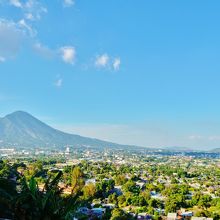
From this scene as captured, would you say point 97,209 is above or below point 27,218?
below

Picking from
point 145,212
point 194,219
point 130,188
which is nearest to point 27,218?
point 194,219

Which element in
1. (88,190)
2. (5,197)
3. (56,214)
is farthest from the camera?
Result: (88,190)

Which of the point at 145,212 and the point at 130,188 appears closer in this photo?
the point at 145,212

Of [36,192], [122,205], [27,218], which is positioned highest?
[36,192]

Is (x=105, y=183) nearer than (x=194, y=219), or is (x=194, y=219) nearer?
(x=194, y=219)

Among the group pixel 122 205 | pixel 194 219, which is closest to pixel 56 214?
pixel 194 219

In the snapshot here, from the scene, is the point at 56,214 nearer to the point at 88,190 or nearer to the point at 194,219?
the point at 194,219

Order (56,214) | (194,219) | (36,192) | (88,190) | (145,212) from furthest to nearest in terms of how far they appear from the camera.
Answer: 1. (88,190)
2. (145,212)
3. (194,219)
4. (36,192)
5. (56,214)

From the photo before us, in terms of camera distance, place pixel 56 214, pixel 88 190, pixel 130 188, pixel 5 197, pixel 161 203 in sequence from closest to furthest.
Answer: pixel 56 214 < pixel 5 197 < pixel 161 203 < pixel 88 190 < pixel 130 188

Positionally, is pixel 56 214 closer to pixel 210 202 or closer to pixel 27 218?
pixel 27 218
